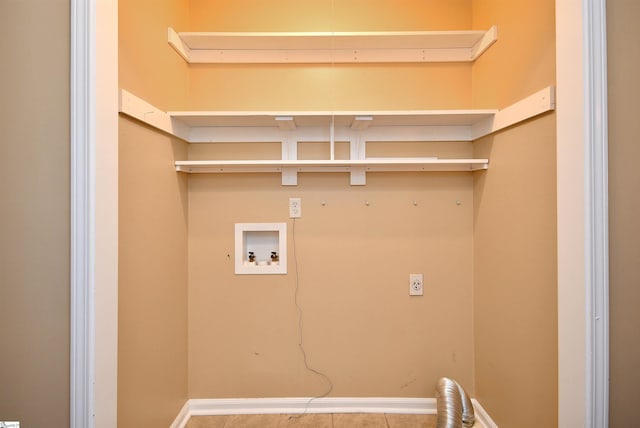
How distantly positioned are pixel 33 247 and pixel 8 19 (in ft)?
2.36

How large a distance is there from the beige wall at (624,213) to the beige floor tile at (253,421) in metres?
1.66

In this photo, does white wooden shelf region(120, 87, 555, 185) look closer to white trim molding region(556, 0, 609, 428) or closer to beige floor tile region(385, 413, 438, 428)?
white trim molding region(556, 0, 609, 428)

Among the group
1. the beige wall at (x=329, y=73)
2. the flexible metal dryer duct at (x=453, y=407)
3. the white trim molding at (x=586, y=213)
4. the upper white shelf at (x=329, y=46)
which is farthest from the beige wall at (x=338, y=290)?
the white trim molding at (x=586, y=213)

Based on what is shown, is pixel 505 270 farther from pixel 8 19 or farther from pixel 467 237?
pixel 8 19

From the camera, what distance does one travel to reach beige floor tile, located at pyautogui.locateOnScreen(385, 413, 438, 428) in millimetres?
2014

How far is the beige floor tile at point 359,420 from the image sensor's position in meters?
2.02

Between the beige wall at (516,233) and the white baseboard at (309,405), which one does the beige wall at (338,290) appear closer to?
the white baseboard at (309,405)

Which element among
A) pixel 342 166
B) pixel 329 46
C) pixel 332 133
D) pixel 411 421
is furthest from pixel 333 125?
pixel 411 421

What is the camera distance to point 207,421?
2064 millimetres

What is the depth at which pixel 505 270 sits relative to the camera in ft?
5.81

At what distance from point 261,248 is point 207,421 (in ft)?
3.53

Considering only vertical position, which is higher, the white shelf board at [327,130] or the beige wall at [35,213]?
the white shelf board at [327,130]

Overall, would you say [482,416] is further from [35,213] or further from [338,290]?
[35,213]

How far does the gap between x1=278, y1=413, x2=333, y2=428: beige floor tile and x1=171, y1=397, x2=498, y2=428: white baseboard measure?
0.03m
